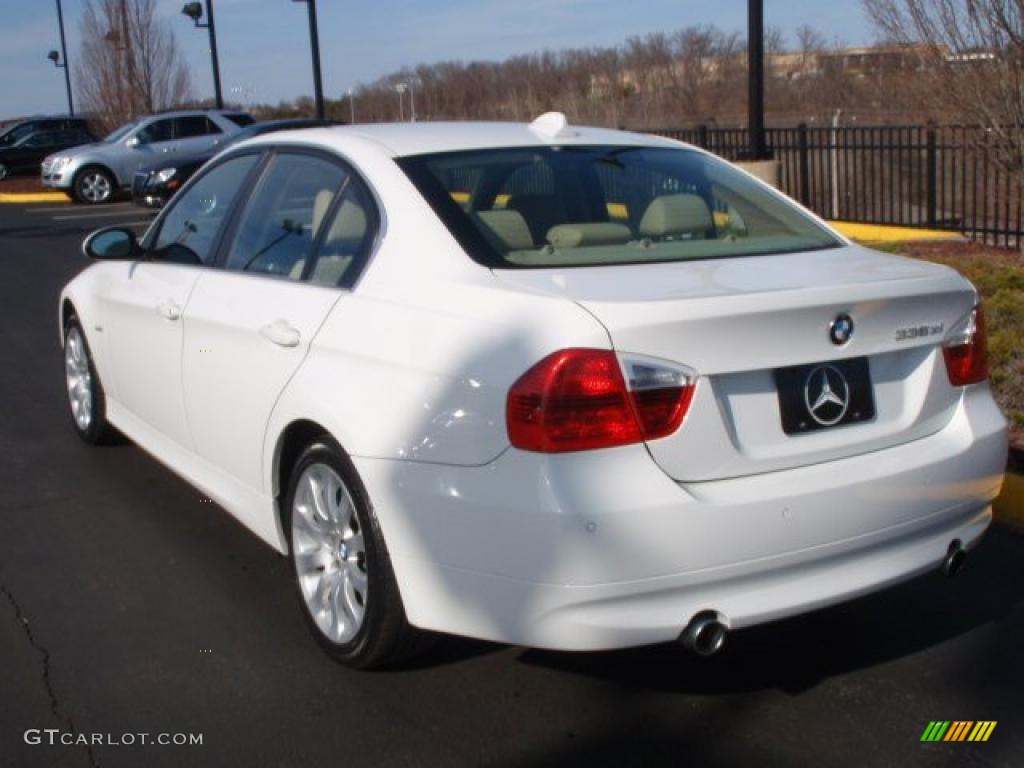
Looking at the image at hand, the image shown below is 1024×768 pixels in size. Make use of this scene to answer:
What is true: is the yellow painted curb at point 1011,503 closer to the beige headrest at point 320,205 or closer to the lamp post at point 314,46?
the beige headrest at point 320,205

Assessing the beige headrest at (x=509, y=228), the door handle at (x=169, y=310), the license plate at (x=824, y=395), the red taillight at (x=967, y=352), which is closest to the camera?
the license plate at (x=824, y=395)

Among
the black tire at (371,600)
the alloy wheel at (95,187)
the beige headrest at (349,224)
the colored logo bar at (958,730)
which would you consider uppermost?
the beige headrest at (349,224)

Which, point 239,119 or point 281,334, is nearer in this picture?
point 281,334

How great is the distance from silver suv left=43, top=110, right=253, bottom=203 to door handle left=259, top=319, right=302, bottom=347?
21618mm

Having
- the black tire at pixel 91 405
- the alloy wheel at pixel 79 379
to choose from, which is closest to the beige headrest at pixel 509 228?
the black tire at pixel 91 405

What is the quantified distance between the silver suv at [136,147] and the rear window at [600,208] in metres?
21.5

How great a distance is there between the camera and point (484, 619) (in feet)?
10.7

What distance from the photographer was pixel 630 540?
306 centimetres

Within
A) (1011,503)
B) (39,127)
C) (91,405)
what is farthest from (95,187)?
(1011,503)

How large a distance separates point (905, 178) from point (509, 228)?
10553 mm

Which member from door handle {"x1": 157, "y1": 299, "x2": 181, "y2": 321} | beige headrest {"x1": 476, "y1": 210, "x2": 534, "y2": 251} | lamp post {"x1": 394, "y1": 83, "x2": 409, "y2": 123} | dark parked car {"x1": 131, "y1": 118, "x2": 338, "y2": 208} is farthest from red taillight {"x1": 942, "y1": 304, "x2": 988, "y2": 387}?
lamp post {"x1": 394, "y1": 83, "x2": 409, "y2": 123}

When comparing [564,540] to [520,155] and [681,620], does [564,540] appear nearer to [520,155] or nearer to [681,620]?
[681,620]

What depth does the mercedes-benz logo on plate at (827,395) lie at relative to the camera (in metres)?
3.34

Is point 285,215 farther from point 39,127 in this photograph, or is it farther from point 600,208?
point 39,127
